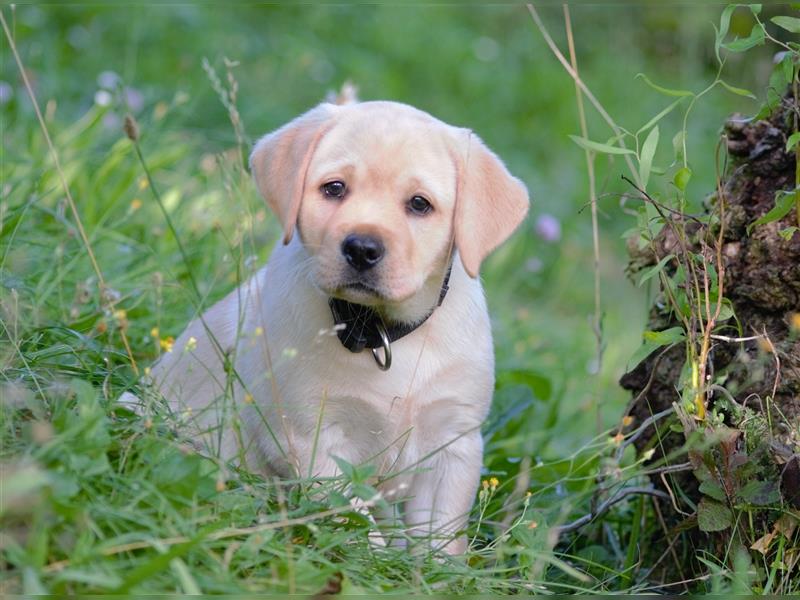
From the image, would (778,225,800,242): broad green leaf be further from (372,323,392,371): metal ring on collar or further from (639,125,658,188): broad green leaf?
(372,323,392,371): metal ring on collar

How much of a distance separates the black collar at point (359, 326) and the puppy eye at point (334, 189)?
0.30 m

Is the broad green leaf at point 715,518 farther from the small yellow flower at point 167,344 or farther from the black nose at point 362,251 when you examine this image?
the small yellow flower at point 167,344

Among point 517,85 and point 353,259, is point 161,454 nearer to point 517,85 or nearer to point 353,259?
point 353,259

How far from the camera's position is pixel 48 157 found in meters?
4.90

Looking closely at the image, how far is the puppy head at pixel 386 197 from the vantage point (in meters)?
2.78

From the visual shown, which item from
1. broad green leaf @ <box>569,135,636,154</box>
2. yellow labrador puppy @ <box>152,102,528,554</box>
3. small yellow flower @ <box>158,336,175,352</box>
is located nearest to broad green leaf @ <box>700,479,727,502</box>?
yellow labrador puppy @ <box>152,102,528,554</box>

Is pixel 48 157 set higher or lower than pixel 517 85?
higher

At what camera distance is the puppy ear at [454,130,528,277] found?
294 cm

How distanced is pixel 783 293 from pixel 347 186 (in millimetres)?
1236

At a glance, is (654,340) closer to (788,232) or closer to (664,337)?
(664,337)

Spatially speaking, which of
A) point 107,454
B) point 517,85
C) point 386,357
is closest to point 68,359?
point 107,454

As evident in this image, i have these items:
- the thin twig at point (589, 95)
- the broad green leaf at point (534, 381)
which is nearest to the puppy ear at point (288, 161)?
the thin twig at point (589, 95)

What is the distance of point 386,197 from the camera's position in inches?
113

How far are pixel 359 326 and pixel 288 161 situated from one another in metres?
0.51
